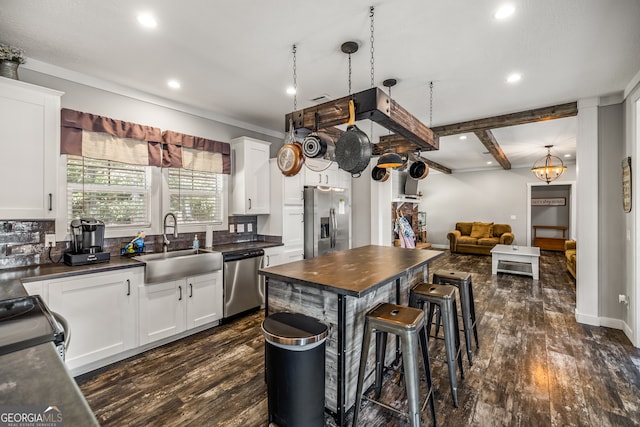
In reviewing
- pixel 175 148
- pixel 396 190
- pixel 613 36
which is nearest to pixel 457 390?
pixel 613 36

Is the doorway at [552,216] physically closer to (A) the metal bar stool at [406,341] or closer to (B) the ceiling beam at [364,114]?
(B) the ceiling beam at [364,114]

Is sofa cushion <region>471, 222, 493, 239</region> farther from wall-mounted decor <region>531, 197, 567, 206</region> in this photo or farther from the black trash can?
the black trash can

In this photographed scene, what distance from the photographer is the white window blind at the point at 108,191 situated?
290 centimetres

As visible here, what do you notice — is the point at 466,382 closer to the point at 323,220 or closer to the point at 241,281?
the point at 241,281

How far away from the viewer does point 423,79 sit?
300cm

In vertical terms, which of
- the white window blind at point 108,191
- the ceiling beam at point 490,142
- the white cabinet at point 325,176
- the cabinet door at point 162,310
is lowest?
the cabinet door at point 162,310

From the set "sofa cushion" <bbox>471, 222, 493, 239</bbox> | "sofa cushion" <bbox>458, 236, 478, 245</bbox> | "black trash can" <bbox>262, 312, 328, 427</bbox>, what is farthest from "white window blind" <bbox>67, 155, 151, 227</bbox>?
"sofa cushion" <bbox>471, 222, 493, 239</bbox>

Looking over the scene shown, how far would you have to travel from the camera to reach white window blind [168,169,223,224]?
3.67 m

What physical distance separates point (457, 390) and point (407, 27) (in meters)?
2.71

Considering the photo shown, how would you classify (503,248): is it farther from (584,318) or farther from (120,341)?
(120,341)

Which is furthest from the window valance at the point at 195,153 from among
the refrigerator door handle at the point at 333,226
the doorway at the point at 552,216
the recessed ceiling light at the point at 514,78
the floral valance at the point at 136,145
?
the doorway at the point at 552,216

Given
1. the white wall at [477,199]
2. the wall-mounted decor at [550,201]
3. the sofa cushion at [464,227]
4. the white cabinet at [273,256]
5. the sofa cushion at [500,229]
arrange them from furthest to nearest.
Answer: the wall-mounted decor at [550,201]
the sofa cushion at [464,227]
the white wall at [477,199]
the sofa cushion at [500,229]
the white cabinet at [273,256]

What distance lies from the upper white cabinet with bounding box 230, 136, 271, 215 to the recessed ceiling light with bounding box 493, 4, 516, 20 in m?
3.04

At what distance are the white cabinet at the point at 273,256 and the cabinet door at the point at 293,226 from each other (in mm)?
170
